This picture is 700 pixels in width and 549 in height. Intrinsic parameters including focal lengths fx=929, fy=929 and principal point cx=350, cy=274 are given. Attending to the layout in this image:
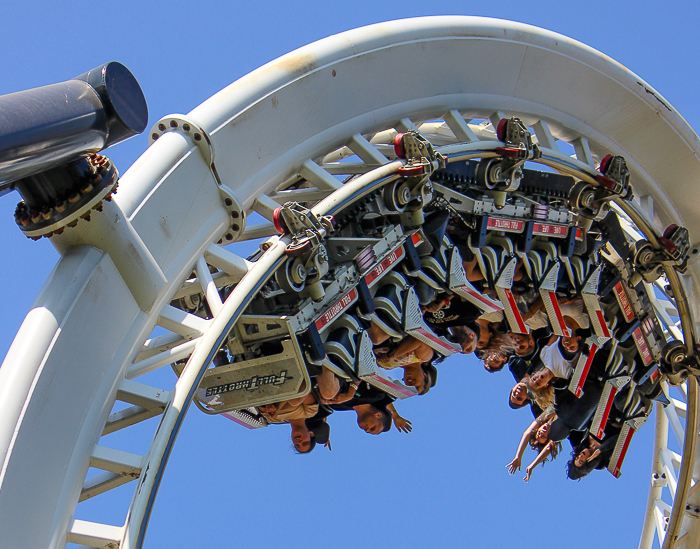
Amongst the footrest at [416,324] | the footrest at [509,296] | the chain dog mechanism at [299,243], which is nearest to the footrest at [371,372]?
the footrest at [416,324]

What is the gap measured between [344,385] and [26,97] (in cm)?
541

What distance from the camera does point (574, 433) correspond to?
53.7 ft

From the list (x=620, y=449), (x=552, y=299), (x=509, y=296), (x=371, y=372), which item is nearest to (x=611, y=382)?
(x=620, y=449)

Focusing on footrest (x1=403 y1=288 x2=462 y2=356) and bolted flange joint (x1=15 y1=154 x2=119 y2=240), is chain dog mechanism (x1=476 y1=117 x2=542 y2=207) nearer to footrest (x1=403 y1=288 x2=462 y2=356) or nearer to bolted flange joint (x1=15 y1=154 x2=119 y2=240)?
footrest (x1=403 y1=288 x2=462 y2=356)

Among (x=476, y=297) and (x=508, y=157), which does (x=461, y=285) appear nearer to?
(x=476, y=297)

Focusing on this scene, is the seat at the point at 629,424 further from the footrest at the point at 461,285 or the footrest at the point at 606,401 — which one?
the footrest at the point at 461,285

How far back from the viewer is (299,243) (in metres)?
8.53

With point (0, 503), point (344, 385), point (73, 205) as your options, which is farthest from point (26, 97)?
point (344, 385)

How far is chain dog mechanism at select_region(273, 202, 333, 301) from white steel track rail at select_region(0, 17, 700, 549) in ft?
0.63

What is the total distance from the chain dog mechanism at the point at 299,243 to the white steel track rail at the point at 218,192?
0.19m

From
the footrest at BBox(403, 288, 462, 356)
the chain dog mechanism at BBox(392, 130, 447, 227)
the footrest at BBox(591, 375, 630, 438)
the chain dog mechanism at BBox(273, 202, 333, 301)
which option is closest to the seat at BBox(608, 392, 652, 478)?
the footrest at BBox(591, 375, 630, 438)

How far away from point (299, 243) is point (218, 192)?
35.0 inches

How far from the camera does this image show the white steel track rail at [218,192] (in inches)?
258

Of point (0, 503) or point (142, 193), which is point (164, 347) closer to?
point (142, 193)
